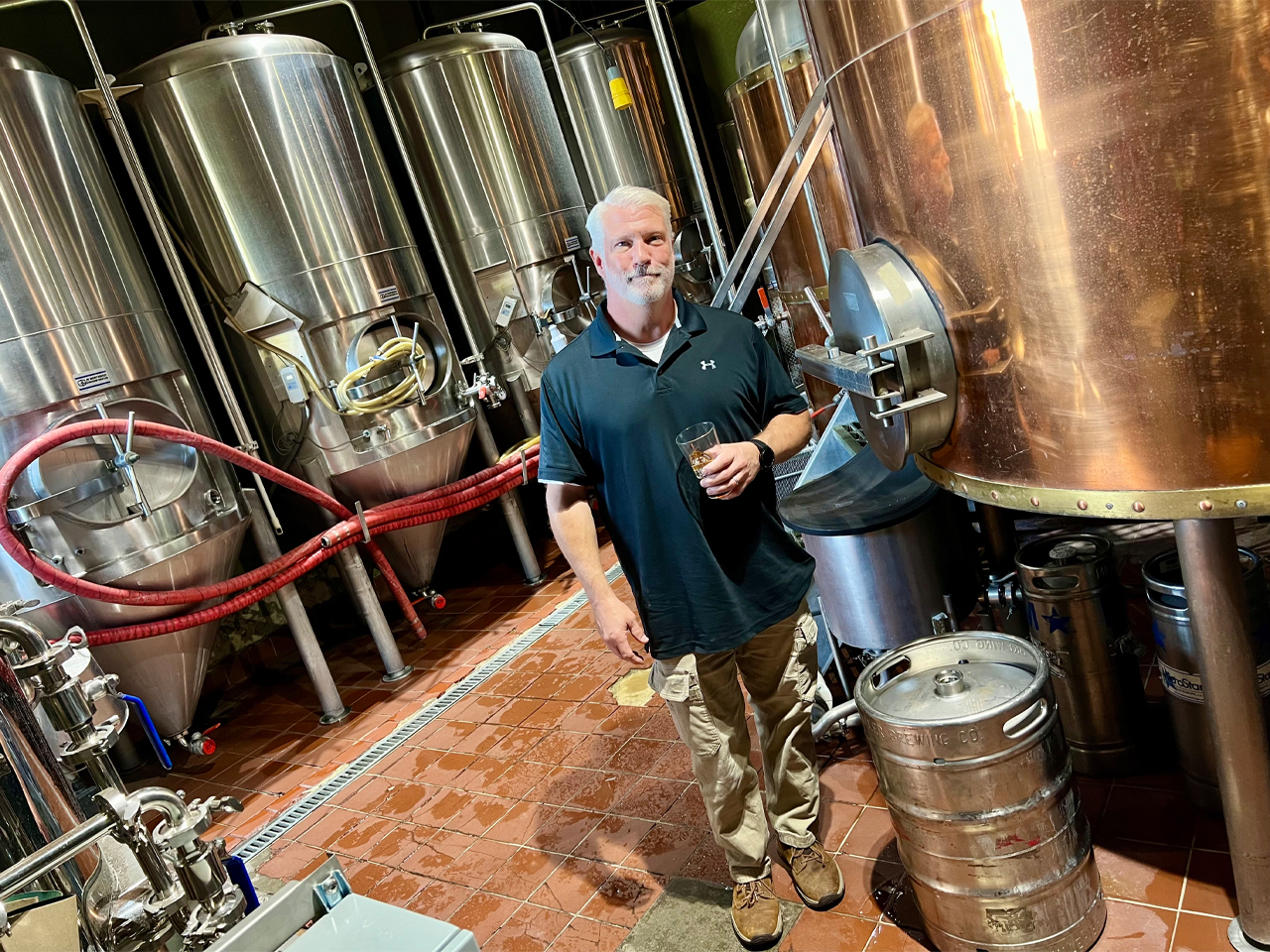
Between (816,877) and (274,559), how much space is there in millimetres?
3233

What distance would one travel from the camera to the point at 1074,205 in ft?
5.09

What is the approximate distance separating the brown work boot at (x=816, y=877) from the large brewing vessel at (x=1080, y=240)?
1.16 meters

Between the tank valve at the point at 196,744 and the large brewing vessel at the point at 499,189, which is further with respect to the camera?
the large brewing vessel at the point at 499,189

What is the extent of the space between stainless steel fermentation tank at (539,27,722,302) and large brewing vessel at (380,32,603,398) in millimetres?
704

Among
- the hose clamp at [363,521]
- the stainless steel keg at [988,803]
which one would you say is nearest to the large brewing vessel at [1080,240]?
the stainless steel keg at [988,803]

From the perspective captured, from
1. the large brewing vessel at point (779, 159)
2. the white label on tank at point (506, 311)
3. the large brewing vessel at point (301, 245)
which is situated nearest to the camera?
the large brewing vessel at point (301, 245)

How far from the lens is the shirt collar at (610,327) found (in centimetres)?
229

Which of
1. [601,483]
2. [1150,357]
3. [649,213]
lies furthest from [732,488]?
[1150,357]

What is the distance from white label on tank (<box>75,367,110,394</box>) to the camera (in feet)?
12.8

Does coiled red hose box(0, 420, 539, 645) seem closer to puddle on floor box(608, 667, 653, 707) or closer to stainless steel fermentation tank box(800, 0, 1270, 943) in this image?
puddle on floor box(608, 667, 653, 707)

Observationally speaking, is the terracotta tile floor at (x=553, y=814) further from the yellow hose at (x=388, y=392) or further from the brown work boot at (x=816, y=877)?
the yellow hose at (x=388, y=392)

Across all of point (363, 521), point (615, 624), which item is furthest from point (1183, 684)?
point (363, 521)

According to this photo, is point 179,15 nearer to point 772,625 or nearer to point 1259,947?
point 772,625

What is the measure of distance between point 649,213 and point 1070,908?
187 cm
